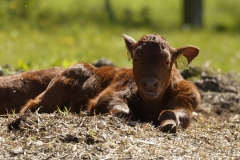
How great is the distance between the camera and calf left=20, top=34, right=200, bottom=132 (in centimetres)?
782

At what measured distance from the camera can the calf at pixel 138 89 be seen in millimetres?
7816

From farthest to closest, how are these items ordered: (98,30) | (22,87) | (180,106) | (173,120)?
(98,30) → (22,87) → (180,106) → (173,120)

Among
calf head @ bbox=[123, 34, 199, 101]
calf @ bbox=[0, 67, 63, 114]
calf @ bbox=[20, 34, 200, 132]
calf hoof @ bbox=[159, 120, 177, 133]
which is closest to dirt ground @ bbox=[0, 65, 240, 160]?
calf hoof @ bbox=[159, 120, 177, 133]

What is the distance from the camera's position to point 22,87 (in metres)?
9.67

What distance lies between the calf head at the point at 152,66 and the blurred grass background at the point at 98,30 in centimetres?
385

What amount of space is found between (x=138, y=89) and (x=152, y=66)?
0.58 m

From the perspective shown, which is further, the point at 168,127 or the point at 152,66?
the point at 152,66

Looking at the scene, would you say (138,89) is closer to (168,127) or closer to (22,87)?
(168,127)

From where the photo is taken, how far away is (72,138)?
21.4 feet

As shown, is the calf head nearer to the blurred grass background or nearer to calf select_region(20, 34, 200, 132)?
calf select_region(20, 34, 200, 132)

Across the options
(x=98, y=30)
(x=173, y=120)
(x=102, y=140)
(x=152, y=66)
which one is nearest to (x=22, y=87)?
(x=152, y=66)

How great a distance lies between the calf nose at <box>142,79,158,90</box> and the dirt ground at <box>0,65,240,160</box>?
20.2 inches

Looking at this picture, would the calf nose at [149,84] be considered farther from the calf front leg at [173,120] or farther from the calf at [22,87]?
the calf at [22,87]

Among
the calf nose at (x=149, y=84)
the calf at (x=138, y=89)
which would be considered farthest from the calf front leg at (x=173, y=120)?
the calf nose at (x=149, y=84)
